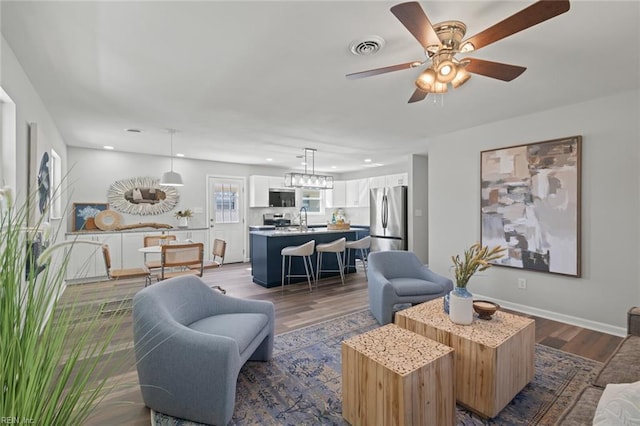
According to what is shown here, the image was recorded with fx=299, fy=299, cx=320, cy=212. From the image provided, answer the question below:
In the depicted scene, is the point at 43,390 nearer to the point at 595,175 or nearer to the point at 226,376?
the point at 226,376

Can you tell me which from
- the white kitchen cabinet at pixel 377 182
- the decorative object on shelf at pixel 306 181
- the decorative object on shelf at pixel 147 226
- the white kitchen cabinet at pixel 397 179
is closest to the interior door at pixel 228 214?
the decorative object on shelf at pixel 147 226

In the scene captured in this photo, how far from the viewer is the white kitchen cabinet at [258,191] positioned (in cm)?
731

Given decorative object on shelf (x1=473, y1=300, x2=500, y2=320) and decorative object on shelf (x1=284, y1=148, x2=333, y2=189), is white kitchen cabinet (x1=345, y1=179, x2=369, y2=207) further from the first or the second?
decorative object on shelf (x1=473, y1=300, x2=500, y2=320)

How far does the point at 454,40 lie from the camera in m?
1.75

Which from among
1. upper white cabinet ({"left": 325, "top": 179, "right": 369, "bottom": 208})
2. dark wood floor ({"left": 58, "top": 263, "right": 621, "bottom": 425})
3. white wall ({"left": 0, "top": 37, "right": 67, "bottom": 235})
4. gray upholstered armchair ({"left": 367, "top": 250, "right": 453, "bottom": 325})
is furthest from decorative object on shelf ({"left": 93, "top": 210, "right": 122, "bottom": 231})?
upper white cabinet ({"left": 325, "top": 179, "right": 369, "bottom": 208})

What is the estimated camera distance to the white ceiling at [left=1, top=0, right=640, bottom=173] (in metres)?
1.76

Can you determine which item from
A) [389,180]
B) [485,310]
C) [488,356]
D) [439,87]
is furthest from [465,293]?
[389,180]

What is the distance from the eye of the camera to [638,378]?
4.83 ft

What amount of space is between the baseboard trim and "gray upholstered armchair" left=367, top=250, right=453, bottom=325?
1.12 metres

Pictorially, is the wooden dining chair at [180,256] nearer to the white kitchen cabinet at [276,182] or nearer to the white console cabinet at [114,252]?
the white console cabinet at [114,252]

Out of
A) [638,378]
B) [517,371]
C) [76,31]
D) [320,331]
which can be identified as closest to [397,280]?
[320,331]

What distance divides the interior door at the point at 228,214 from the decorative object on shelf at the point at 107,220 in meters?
1.76

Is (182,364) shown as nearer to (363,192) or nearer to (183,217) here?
(183,217)

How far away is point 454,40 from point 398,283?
7.76 ft
